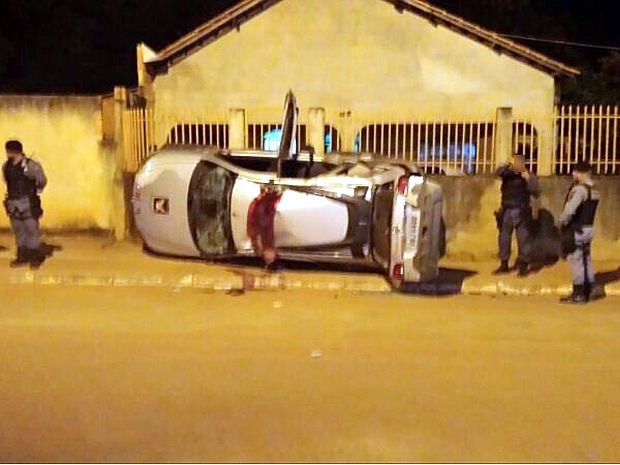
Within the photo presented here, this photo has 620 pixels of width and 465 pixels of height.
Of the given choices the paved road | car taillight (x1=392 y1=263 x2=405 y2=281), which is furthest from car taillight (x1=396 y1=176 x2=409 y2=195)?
the paved road

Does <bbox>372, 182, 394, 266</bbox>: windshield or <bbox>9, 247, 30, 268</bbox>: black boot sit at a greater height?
<bbox>372, 182, 394, 266</bbox>: windshield

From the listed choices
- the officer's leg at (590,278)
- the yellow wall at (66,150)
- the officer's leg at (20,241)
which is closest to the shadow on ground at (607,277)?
the officer's leg at (590,278)

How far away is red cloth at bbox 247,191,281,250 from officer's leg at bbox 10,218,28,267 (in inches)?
112

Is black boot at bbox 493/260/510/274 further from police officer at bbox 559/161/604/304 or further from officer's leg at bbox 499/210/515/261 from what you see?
police officer at bbox 559/161/604/304

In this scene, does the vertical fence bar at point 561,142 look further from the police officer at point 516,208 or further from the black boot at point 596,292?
the black boot at point 596,292

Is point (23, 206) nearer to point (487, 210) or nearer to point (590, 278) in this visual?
point (487, 210)

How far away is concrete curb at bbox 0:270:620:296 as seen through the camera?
10.7 metres

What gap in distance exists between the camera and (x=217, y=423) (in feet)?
19.4

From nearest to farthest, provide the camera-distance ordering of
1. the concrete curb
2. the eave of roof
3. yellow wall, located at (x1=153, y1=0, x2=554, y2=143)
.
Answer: the concrete curb → the eave of roof → yellow wall, located at (x1=153, y1=0, x2=554, y2=143)

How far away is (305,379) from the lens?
6941mm

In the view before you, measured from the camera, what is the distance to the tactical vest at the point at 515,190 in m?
11.1

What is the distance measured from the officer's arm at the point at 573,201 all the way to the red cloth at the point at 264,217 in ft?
10.4

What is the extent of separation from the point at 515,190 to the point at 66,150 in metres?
6.94

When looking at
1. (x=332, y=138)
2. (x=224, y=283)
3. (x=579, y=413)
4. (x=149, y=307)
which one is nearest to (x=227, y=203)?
(x=224, y=283)
